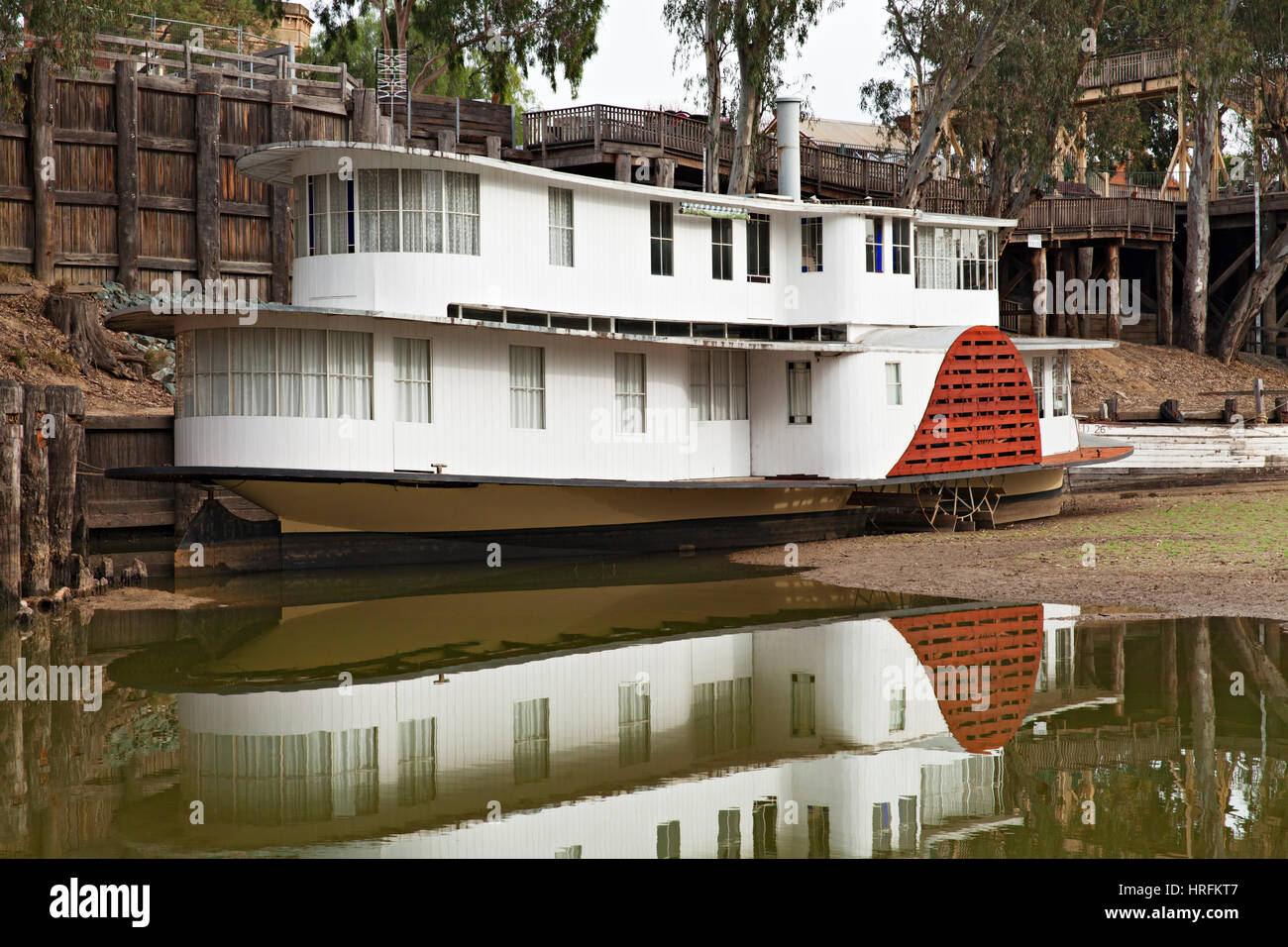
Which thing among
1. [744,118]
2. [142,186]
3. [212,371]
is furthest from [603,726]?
[744,118]

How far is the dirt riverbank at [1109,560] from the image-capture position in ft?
48.8

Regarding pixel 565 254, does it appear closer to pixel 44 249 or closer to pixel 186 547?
pixel 186 547

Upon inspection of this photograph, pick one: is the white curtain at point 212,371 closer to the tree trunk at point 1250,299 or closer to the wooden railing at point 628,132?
the wooden railing at point 628,132

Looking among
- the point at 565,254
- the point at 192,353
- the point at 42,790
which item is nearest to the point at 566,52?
the point at 565,254

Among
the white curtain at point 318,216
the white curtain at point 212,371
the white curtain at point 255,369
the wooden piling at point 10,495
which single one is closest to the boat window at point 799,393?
the white curtain at point 318,216

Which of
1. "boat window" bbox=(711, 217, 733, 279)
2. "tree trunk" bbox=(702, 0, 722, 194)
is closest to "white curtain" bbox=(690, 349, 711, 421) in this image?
"boat window" bbox=(711, 217, 733, 279)

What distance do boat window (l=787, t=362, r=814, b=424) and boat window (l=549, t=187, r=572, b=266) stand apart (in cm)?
461

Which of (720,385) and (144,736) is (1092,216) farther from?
(144,736)

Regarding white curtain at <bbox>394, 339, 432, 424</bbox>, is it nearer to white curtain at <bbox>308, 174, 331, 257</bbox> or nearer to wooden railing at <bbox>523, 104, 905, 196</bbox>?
white curtain at <bbox>308, 174, 331, 257</bbox>

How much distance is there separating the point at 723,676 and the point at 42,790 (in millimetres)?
5788

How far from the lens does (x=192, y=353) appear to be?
17469 mm

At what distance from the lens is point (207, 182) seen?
26141mm

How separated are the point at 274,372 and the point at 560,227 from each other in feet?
16.0

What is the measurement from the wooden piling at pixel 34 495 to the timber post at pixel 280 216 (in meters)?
12.2
